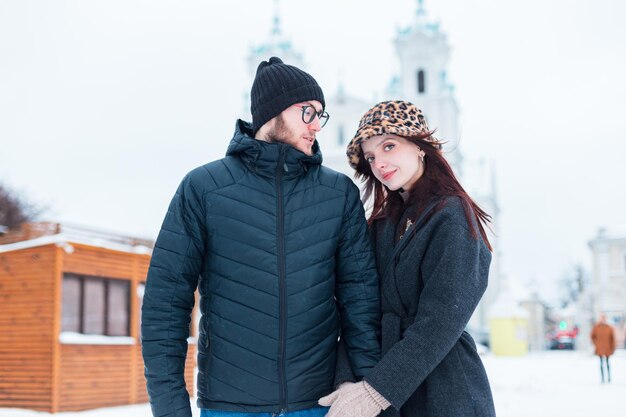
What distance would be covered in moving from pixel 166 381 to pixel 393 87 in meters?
49.3

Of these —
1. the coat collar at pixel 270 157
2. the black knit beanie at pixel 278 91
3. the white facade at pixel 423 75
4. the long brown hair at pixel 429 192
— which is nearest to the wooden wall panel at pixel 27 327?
the long brown hair at pixel 429 192

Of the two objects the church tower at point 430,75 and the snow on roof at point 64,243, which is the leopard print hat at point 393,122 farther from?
the church tower at point 430,75

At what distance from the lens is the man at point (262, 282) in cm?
285

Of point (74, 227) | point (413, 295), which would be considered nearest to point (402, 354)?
point (413, 295)

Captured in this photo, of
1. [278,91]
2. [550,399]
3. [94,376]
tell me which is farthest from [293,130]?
[94,376]

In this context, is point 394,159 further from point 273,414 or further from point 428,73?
point 428,73

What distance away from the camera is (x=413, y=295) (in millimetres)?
3027

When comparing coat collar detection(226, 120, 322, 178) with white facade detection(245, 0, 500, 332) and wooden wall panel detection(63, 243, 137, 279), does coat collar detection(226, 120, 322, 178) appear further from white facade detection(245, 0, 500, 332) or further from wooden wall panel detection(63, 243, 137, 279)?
white facade detection(245, 0, 500, 332)

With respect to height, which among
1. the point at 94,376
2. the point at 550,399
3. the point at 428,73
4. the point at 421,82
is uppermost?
the point at 428,73

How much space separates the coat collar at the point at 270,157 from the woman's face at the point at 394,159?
1.10 ft

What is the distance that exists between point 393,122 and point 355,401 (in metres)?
1.13

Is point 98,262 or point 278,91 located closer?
point 278,91

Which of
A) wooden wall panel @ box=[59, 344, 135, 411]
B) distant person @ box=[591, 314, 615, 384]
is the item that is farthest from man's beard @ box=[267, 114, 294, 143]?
distant person @ box=[591, 314, 615, 384]

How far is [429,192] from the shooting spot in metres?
3.22
